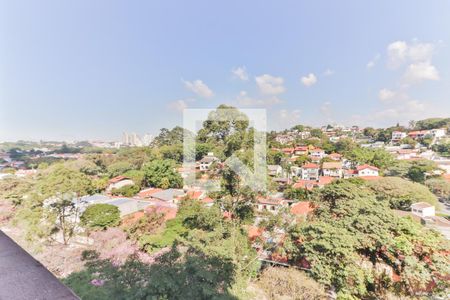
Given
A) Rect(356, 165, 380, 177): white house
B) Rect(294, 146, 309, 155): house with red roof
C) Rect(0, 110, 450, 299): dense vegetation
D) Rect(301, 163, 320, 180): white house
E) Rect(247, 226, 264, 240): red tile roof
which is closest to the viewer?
Rect(0, 110, 450, 299): dense vegetation

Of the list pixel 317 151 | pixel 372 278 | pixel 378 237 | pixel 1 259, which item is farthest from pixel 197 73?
pixel 317 151

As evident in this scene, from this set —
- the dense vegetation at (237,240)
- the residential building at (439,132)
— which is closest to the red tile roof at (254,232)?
the dense vegetation at (237,240)

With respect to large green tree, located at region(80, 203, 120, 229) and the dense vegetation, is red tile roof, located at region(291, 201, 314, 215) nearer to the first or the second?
the dense vegetation

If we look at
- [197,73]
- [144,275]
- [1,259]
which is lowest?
[144,275]

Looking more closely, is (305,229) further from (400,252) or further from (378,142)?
(378,142)

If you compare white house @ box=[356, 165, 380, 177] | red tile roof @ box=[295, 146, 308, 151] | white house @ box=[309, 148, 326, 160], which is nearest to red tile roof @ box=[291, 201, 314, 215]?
white house @ box=[356, 165, 380, 177]

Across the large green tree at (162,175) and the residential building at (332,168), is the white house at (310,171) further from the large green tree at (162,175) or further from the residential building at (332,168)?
the large green tree at (162,175)
